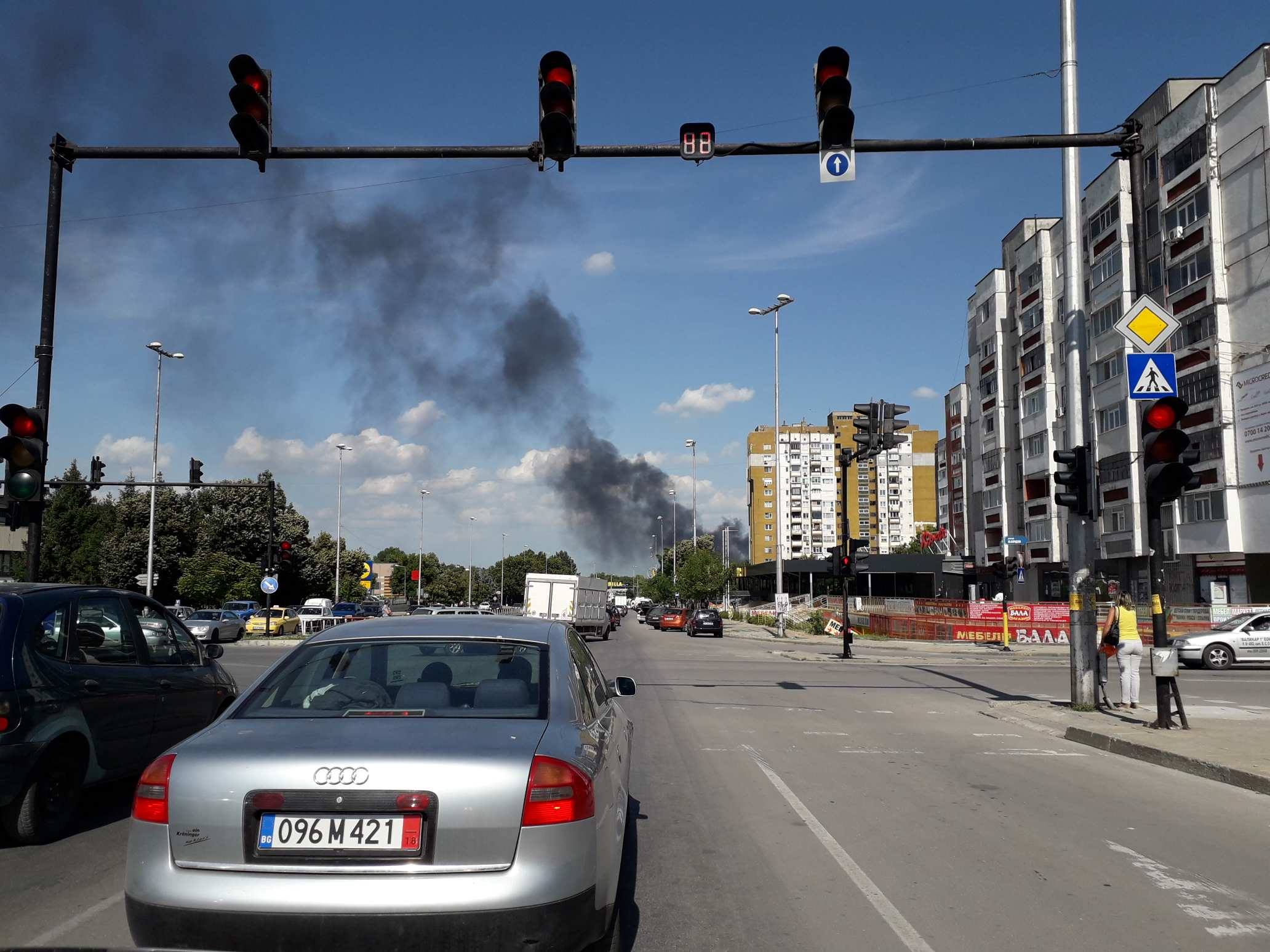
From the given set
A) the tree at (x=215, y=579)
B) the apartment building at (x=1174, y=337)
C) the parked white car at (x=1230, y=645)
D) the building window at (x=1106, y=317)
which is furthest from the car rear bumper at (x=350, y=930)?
the tree at (x=215, y=579)

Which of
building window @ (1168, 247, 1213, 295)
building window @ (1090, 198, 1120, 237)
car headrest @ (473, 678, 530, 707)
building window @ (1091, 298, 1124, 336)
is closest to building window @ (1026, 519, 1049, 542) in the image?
building window @ (1091, 298, 1124, 336)

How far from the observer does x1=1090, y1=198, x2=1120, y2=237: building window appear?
166 ft

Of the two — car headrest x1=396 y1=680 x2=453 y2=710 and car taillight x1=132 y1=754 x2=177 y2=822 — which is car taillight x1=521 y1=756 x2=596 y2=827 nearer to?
car headrest x1=396 y1=680 x2=453 y2=710

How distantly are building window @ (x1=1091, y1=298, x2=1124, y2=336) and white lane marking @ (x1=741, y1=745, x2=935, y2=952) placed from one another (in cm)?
5005

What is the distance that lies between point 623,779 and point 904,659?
26.3 metres

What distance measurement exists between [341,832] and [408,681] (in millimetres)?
1450

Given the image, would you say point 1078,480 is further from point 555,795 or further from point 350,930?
point 350,930

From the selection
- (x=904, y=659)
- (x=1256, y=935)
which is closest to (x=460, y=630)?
(x=1256, y=935)

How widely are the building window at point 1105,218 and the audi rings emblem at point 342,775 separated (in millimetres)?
55297

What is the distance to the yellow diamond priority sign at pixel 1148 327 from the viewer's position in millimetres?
12289

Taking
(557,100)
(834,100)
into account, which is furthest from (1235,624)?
(557,100)

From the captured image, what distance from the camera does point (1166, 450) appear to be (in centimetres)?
1129

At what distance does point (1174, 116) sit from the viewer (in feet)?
150

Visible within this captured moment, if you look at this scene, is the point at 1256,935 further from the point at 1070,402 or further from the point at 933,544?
the point at 933,544
